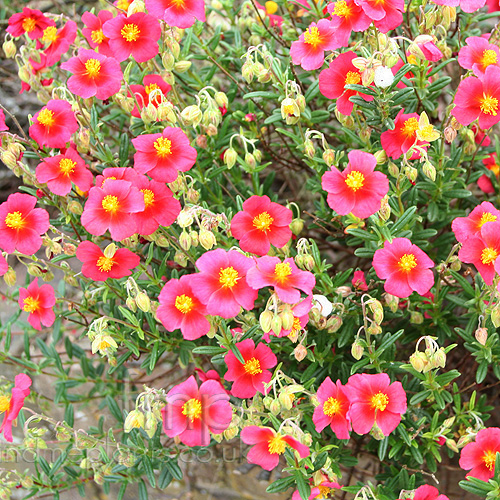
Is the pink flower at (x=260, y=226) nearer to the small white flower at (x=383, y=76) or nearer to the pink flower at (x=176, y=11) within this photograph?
the small white flower at (x=383, y=76)

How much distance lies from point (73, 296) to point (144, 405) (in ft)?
6.39

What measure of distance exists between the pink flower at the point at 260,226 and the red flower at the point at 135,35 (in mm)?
789

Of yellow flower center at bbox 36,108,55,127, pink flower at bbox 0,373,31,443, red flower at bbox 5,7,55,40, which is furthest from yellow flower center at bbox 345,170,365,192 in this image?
red flower at bbox 5,7,55,40

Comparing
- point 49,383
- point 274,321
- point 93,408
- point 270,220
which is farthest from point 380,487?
point 49,383

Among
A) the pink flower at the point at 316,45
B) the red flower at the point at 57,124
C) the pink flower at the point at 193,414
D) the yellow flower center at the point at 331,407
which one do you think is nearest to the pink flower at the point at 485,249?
the yellow flower center at the point at 331,407

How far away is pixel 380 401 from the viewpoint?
83.7 inches

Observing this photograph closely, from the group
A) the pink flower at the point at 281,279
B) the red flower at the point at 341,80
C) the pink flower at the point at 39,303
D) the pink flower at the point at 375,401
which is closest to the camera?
the pink flower at the point at 281,279

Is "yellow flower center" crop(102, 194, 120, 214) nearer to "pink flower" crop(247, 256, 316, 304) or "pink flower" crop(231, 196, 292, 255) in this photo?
"pink flower" crop(231, 196, 292, 255)

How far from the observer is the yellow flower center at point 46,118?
2.40m

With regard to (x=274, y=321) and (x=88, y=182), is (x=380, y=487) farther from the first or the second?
(x=88, y=182)

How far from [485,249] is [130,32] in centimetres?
168

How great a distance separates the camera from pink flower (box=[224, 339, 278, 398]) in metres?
2.28

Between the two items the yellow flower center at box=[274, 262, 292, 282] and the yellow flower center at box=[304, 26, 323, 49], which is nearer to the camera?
the yellow flower center at box=[274, 262, 292, 282]

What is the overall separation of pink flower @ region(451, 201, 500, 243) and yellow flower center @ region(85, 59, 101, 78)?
5.26 ft
